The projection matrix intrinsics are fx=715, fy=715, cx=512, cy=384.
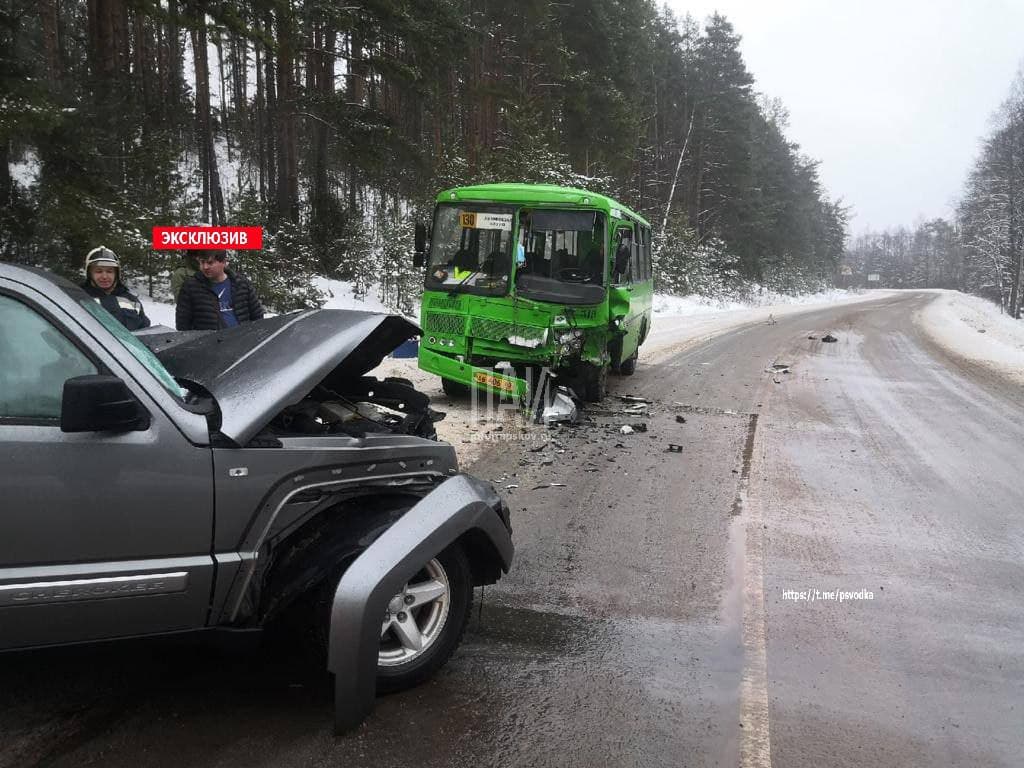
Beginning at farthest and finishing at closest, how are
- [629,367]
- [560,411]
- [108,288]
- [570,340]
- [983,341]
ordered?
[983,341] < [629,367] < [570,340] < [560,411] < [108,288]

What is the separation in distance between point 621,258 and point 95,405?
8.12 metres

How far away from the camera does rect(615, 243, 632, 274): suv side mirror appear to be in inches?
379

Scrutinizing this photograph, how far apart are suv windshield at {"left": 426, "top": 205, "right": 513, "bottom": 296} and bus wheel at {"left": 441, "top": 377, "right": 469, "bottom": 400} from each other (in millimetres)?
1304

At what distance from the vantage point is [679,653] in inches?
139

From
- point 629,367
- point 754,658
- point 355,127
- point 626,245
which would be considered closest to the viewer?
point 754,658

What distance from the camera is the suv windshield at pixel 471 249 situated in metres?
9.36

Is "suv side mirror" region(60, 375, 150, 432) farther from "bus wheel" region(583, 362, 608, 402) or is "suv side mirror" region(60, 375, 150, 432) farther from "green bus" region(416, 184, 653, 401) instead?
"bus wheel" region(583, 362, 608, 402)

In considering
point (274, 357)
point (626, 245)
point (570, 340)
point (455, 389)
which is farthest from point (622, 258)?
point (274, 357)

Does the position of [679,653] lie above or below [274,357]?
below

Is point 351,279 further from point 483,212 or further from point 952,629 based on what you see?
point 952,629

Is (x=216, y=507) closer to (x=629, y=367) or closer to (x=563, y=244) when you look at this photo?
(x=563, y=244)

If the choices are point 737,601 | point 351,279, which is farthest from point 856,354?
point 737,601

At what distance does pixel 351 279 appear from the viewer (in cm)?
2005

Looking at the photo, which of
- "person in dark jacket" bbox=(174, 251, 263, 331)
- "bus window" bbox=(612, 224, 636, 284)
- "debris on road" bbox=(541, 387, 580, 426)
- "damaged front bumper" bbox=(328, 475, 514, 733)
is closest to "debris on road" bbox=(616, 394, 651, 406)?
"debris on road" bbox=(541, 387, 580, 426)
